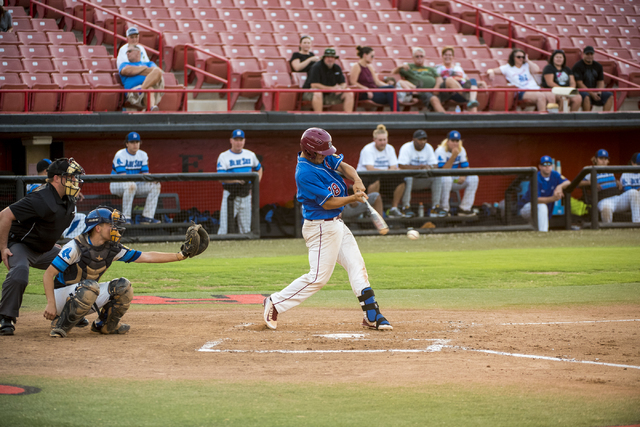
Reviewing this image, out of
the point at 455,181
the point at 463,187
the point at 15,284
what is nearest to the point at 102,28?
the point at 455,181

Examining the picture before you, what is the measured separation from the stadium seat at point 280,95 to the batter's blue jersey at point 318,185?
8.93 metres

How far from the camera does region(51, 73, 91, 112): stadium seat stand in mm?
14430

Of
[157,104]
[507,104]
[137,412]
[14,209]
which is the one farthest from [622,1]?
[137,412]

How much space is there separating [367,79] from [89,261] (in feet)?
35.8

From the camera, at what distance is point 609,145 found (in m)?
18.2

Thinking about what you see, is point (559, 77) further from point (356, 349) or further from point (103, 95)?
point (356, 349)

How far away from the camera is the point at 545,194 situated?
1525 centimetres

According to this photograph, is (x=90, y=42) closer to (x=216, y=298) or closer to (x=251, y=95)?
(x=251, y=95)

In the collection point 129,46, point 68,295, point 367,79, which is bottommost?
point 68,295

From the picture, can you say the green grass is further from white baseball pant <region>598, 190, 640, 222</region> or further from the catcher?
white baseball pant <region>598, 190, 640, 222</region>

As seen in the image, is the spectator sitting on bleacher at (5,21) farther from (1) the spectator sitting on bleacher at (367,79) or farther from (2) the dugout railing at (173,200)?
(1) the spectator sitting on bleacher at (367,79)

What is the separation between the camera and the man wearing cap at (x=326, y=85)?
15.6 meters

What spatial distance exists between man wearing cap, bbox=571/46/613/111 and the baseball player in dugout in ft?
42.2

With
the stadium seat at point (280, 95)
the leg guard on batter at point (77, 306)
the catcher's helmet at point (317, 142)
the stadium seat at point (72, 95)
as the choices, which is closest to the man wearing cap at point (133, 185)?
the stadium seat at point (72, 95)
